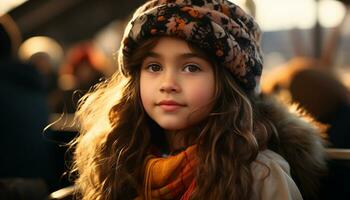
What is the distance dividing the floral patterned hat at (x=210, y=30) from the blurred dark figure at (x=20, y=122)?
1.54 meters

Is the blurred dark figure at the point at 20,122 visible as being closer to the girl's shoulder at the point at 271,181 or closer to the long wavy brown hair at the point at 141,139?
the long wavy brown hair at the point at 141,139

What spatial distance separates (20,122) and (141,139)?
4.85 feet

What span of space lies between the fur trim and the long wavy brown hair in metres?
0.06

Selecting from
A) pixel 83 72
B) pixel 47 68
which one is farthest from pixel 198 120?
pixel 47 68

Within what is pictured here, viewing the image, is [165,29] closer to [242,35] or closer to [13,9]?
[242,35]

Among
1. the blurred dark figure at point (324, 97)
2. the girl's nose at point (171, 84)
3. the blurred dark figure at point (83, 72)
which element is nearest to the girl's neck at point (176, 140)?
the girl's nose at point (171, 84)

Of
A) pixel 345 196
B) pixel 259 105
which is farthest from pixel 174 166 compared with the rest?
pixel 345 196

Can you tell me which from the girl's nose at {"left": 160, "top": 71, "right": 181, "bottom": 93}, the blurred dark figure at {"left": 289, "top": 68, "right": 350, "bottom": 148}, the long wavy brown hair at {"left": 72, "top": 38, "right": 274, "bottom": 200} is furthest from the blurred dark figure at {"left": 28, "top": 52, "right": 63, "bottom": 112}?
the girl's nose at {"left": 160, "top": 71, "right": 181, "bottom": 93}

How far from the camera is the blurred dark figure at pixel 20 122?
327cm

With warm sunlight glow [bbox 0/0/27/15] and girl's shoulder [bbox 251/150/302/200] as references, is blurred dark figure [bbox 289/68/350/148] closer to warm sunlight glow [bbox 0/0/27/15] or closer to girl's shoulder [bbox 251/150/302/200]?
girl's shoulder [bbox 251/150/302/200]

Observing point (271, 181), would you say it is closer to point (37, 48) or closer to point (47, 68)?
point (47, 68)

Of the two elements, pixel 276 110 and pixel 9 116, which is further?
pixel 9 116

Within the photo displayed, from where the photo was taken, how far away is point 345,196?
2.21 m

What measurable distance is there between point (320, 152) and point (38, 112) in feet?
6.33
